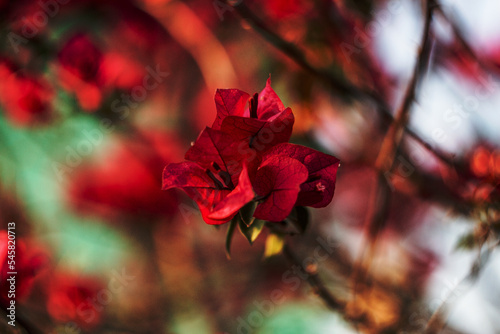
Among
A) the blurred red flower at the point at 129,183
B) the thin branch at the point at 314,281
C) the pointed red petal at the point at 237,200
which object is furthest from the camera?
the blurred red flower at the point at 129,183

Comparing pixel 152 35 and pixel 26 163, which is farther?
pixel 152 35

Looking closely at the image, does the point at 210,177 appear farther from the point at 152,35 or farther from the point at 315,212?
the point at 152,35

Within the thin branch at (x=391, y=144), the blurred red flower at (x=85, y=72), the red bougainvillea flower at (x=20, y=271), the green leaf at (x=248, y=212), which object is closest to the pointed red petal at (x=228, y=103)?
the green leaf at (x=248, y=212)

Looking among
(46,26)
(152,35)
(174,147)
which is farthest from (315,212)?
(46,26)

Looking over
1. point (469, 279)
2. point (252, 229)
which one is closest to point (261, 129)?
point (252, 229)

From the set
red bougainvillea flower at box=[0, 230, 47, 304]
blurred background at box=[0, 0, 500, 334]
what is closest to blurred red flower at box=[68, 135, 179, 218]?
blurred background at box=[0, 0, 500, 334]

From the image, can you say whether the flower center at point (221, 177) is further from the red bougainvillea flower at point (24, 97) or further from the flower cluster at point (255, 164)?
the red bougainvillea flower at point (24, 97)

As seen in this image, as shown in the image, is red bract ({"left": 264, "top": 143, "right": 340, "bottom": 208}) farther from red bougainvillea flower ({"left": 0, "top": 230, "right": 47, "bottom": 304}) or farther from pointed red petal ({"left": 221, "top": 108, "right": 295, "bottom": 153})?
red bougainvillea flower ({"left": 0, "top": 230, "right": 47, "bottom": 304})
